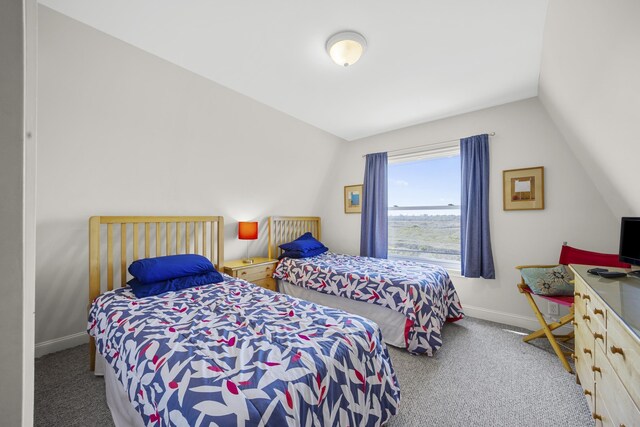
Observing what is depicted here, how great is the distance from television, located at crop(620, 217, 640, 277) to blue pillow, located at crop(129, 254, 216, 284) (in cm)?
334

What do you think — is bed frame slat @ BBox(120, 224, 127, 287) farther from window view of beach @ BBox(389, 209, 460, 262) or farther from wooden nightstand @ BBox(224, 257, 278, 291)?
window view of beach @ BBox(389, 209, 460, 262)

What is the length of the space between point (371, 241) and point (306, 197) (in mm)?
1317

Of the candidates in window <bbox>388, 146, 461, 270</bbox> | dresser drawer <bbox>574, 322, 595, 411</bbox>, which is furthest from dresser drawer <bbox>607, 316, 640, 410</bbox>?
window <bbox>388, 146, 461, 270</bbox>

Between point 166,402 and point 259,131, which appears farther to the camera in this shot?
point 259,131

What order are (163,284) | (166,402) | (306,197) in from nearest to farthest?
(166,402)
(163,284)
(306,197)

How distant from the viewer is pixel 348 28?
1964 mm

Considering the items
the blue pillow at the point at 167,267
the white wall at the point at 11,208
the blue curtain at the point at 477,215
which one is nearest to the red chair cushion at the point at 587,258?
the blue curtain at the point at 477,215

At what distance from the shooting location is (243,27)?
1981 mm

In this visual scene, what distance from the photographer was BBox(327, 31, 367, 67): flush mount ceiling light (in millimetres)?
2000

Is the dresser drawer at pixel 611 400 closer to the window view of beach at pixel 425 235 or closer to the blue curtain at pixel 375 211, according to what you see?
the window view of beach at pixel 425 235

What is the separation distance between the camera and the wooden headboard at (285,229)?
3.78m

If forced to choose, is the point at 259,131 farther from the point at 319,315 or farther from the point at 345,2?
the point at 319,315

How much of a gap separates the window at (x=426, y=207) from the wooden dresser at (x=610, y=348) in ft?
5.99

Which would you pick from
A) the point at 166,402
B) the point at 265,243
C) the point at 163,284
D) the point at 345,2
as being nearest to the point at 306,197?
the point at 265,243
